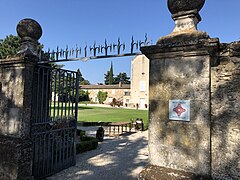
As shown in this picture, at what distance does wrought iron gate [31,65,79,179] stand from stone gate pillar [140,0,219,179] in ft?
9.62

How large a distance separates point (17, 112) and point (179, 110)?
3612 millimetres

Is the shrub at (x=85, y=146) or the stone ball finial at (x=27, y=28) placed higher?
the stone ball finial at (x=27, y=28)

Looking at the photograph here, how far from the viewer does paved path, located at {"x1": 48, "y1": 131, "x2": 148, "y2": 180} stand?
5.36m

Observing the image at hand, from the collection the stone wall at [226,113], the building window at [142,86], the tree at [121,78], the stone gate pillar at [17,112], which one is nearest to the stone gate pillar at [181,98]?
the stone wall at [226,113]

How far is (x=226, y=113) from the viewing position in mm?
2619

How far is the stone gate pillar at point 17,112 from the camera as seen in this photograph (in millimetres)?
4254

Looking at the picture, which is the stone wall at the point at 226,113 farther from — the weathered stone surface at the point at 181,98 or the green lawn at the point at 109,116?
the green lawn at the point at 109,116

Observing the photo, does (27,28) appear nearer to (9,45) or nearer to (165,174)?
(165,174)

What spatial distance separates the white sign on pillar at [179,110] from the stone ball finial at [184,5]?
1.47 metres

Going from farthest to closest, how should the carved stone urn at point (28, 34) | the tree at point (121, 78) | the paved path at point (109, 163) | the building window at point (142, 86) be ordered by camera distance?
the tree at point (121, 78) → the building window at point (142, 86) → the paved path at point (109, 163) → the carved stone urn at point (28, 34)

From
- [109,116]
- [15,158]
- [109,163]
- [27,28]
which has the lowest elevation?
[109,163]

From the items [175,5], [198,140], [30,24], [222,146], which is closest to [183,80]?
[198,140]

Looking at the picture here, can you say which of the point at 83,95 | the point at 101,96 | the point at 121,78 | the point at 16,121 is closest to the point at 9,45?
the point at 83,95

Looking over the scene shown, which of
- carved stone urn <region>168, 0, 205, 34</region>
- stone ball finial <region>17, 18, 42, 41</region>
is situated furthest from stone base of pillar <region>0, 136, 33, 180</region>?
carved stone urn <region>168, 0, 205, 34</region>
